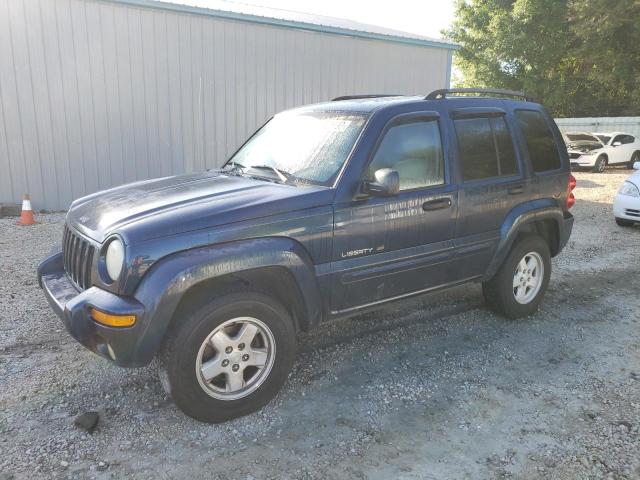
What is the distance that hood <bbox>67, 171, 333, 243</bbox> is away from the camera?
9.47ft

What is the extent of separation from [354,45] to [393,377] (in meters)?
9.66

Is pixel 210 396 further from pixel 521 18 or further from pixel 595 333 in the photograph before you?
pixel 521 18

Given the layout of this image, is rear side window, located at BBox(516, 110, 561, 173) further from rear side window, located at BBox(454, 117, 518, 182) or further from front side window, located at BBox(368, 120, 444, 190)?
front side window, located at BBox(368, 120, 444, 190)

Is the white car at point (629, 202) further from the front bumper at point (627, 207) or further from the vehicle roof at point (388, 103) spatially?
the vehicle roof at point (388, 103)

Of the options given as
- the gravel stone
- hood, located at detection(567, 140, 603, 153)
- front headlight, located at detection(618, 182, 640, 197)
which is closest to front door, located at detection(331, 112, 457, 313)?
the gravel stone

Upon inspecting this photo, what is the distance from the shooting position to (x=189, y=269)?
2787 mm

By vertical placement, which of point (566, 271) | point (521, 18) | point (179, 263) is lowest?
point (566, 271)

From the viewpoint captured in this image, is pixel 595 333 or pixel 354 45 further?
pixel 354 45

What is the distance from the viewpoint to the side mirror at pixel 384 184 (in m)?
3.28

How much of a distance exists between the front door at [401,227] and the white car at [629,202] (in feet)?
20.9

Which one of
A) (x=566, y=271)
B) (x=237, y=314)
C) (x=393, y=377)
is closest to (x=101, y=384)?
(x=237, y=314)

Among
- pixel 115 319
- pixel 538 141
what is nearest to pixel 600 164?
pixel 538 141

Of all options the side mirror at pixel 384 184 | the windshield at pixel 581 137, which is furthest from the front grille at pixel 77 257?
the windshield at pixel 581 137

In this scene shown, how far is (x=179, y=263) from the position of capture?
2.79 metres
